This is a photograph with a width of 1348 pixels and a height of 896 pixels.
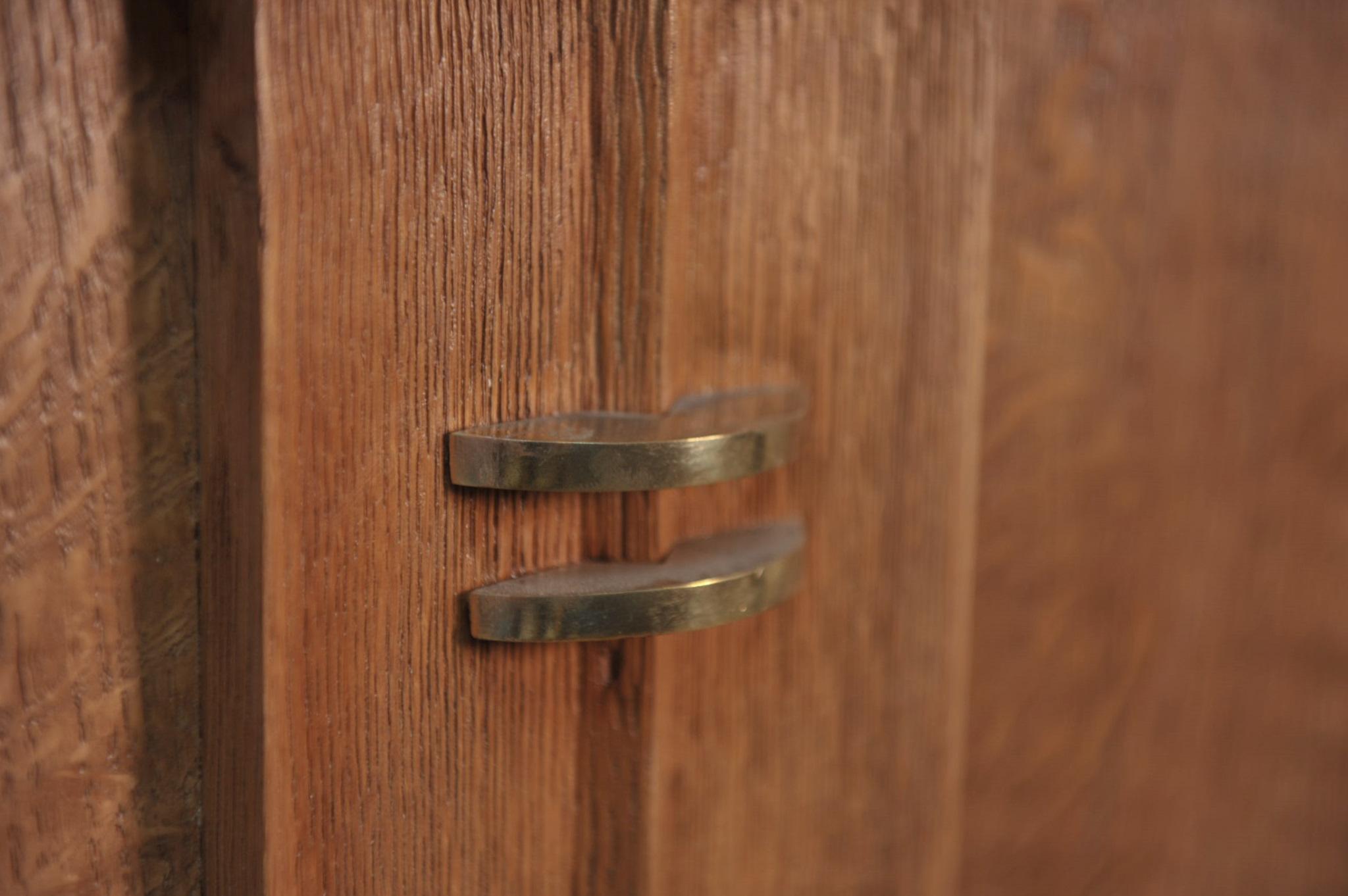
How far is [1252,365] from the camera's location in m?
0.57

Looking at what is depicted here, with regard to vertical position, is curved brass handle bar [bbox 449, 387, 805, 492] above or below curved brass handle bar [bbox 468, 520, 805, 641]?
above

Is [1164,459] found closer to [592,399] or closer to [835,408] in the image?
[835,408]

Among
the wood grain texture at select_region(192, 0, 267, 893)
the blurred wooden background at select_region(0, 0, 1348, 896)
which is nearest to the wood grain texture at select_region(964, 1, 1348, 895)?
the blurred wooden background at select_region(0, 0, 1348, 896)

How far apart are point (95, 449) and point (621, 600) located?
0.48 ft

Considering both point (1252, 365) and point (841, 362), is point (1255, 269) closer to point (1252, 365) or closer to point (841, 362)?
point (1252, 365)

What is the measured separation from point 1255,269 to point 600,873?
1.45 feet

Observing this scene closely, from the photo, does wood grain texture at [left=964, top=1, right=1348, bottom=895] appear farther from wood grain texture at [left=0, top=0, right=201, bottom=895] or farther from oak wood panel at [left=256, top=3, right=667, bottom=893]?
wood grain texture at [left=0, top=0, right=201, bottom=895]

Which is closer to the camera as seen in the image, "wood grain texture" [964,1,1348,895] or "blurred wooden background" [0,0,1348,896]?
"blurred wooden background" [0,0,1348,896]

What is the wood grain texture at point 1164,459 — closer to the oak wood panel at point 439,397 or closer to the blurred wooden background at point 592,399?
the blurred wooden background at point 592,399

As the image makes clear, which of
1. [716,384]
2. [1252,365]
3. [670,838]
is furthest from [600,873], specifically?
[1252,365]

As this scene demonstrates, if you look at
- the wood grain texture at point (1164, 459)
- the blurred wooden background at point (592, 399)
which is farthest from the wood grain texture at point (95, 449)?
the wood grain texture at point (1164, 459)

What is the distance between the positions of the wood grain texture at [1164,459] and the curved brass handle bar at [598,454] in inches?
7.5

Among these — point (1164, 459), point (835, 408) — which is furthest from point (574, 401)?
point (1164, 459)

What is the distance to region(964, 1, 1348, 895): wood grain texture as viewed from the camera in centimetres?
48
